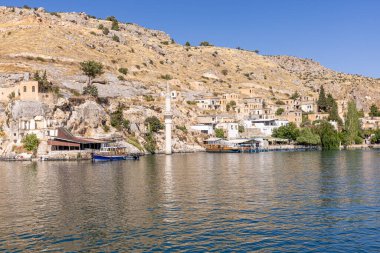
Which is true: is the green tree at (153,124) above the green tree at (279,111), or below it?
below

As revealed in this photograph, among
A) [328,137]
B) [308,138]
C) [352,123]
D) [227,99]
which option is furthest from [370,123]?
[227,99]

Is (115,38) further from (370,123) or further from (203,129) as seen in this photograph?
(370,123)

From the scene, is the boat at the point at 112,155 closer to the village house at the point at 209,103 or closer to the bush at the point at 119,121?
the bush at the point at 119,121

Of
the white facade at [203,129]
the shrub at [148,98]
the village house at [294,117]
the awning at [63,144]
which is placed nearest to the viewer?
the awning at [63,144]

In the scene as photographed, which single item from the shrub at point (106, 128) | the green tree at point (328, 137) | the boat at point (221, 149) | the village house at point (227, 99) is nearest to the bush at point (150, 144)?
the shrub at point (106, 128)

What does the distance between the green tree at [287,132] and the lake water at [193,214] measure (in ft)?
273

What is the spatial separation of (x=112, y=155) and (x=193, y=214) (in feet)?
202

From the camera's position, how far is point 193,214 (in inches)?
1282

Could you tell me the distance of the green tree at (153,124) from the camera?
120 m

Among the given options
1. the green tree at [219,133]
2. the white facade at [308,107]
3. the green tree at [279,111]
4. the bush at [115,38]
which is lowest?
the green tree at [219,133]

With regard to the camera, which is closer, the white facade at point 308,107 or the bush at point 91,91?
the bush at point 91,91

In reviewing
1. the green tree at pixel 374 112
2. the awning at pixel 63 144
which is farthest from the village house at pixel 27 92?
the green tree at pixel 374 112

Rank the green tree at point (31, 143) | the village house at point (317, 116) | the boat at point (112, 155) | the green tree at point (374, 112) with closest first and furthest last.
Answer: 1. the boat at point (112, 155)
2. the green tree at point (31, 143)
3. the village house at point (317, 116)
4. the green tree at point (374, 112)

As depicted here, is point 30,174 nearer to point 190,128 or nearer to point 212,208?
point 212,208
